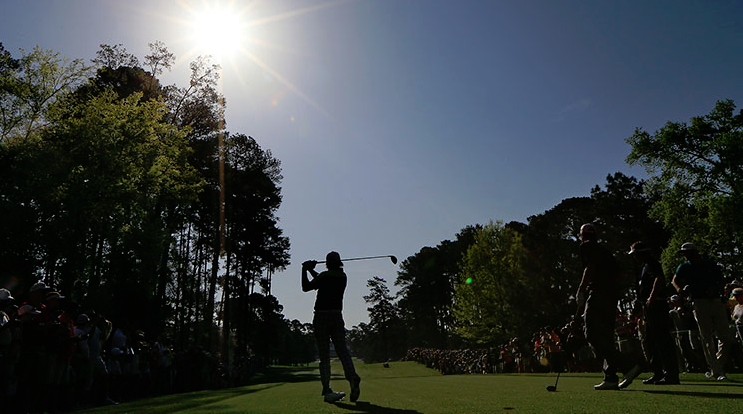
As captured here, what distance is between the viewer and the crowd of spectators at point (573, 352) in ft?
34.4

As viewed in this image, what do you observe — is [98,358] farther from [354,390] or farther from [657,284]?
[657,284]

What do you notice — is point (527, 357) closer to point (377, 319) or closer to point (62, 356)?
point (62, 356)

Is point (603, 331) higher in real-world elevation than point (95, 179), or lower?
lower

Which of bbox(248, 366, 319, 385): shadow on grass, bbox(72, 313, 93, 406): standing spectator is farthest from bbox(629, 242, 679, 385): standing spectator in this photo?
bbox(248, 366, 319, 385): shadow on grass

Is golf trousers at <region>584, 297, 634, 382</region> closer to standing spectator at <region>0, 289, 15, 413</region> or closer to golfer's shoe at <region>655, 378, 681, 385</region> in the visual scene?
golfer's shoe at <region>655, 378, 681, 385</region>

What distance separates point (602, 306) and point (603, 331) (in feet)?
1.09

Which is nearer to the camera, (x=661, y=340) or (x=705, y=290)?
(x=661, y=340)

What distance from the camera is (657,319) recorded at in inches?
293

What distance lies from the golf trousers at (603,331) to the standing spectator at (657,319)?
1.22 meters

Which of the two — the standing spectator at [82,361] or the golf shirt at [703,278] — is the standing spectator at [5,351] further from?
the golf shirt at [703,278]

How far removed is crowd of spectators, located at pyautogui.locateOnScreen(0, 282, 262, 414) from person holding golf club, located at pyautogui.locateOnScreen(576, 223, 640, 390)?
8.92 m

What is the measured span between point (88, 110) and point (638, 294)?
67.4 feet

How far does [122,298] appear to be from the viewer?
24.4 metres

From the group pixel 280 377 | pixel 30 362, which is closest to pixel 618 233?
pixel 280 377
